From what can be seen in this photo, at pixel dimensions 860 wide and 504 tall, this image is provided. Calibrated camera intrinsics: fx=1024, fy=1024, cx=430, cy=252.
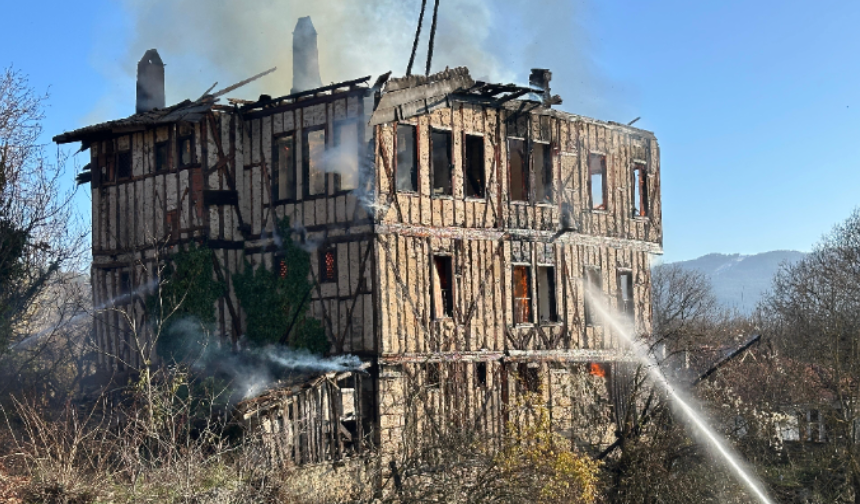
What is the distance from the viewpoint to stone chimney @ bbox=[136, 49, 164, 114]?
29.5m

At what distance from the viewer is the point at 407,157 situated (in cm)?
2548

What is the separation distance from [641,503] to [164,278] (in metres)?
13.2

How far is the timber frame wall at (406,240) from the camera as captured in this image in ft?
80.4

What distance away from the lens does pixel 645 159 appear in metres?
32.3

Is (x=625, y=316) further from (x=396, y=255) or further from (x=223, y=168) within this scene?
(x=223, y=168)

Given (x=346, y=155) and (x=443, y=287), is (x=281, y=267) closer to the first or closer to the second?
(x=346, y=155)

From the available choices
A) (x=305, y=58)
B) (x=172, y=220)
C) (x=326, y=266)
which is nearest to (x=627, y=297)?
(x=326, y=266)

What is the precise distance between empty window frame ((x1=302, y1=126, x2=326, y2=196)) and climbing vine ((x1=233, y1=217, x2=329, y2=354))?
1.14 meters

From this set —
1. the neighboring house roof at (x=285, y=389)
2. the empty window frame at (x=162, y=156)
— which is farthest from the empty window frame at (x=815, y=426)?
the empty window frame at (x=162, y=156)

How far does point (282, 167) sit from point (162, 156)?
3.70 m

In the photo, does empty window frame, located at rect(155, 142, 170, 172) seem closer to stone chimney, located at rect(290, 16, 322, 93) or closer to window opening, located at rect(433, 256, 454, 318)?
stone chimney, located at rect(290, 16, 322, 93)

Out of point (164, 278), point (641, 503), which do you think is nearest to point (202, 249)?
point (164, 278)

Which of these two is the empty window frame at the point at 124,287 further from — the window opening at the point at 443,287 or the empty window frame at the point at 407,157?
the window opening at the point at 443,287

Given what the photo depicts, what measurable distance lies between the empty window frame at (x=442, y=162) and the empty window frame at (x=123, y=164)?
8741 mm
